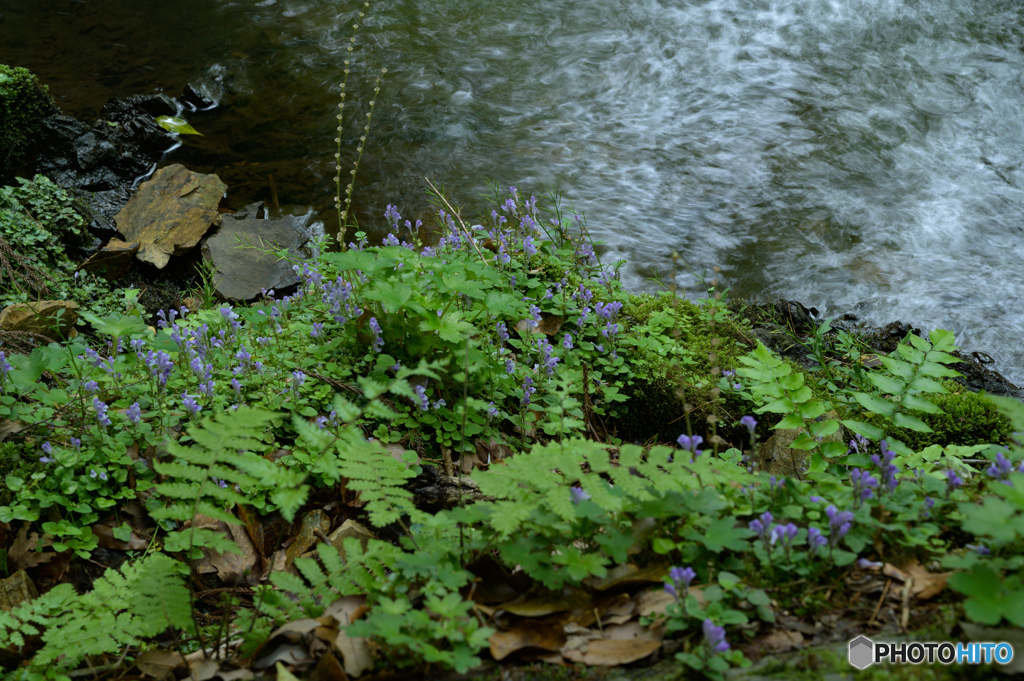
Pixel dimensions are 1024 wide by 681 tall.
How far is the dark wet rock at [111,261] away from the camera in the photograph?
5.95 metres

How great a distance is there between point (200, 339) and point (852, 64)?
29.8 ft

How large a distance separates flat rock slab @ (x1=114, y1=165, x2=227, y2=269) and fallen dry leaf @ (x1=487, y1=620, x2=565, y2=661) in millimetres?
5574

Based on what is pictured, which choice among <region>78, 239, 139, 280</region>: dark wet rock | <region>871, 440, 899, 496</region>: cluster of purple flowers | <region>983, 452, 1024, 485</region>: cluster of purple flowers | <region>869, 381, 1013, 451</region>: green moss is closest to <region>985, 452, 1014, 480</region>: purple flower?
<region>983, 452, 1024, 485</region>: cluster of purple flowers

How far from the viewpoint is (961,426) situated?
3.49 metres

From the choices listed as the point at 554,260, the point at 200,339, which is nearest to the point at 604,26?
the point at 554,260

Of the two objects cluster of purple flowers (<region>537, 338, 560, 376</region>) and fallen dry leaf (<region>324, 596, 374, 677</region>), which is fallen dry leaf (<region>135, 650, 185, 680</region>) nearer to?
fallen dry leaf (<region>324, 596, 374, 677</region>)

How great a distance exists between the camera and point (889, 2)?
9875 millimetres

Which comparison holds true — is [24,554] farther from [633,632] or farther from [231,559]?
[633,632]

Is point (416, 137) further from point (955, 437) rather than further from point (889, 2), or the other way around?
point (889, 2)

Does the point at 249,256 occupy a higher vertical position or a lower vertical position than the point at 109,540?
lower

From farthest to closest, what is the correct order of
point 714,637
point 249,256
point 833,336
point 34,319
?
point 249,256 < point 833,336 < point 34,319 < point 714,637

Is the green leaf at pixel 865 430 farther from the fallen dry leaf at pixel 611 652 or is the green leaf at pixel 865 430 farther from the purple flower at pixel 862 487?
the fallen dry leaf at pixel 611 652

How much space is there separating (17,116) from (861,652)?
880cm

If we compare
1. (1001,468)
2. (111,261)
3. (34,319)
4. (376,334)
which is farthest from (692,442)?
(111,261)
